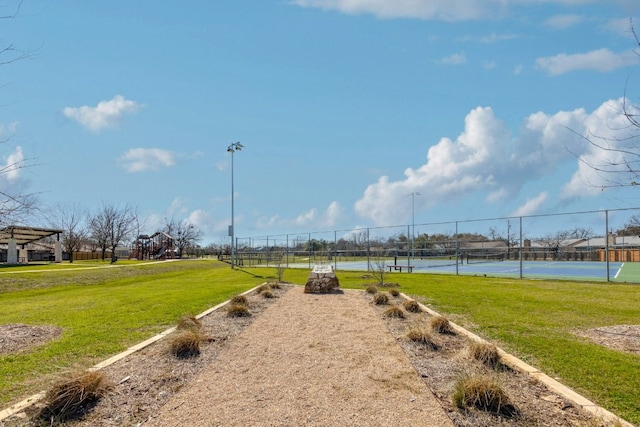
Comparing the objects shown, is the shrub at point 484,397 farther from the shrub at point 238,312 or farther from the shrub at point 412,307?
the shrub at point 238,312

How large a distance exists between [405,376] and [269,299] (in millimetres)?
7446

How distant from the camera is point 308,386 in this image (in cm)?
466

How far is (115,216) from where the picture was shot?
169ft

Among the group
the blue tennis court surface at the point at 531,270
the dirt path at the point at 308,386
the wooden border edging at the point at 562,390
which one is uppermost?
the wooden border edging at the point at 562,390

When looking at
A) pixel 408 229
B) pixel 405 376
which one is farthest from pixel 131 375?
pixel 408 229

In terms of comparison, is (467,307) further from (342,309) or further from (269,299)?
(269,299)

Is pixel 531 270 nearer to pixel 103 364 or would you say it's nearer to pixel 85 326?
pixel 85 326

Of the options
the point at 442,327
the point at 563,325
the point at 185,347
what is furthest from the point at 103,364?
the point at 563,325

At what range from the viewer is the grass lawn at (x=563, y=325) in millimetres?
4668

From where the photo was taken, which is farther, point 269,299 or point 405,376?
point 269,299

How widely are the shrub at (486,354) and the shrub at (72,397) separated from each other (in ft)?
13.7

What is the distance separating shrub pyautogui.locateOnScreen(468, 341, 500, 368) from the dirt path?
82 centimetres

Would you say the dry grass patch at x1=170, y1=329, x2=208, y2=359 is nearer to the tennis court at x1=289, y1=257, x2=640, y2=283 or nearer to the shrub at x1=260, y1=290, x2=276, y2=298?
the shrub at x1=260, y1=290, x2=276, y2=298

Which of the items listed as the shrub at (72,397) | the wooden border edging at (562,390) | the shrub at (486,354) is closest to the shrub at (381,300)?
the wooden border edging at (562,390)
